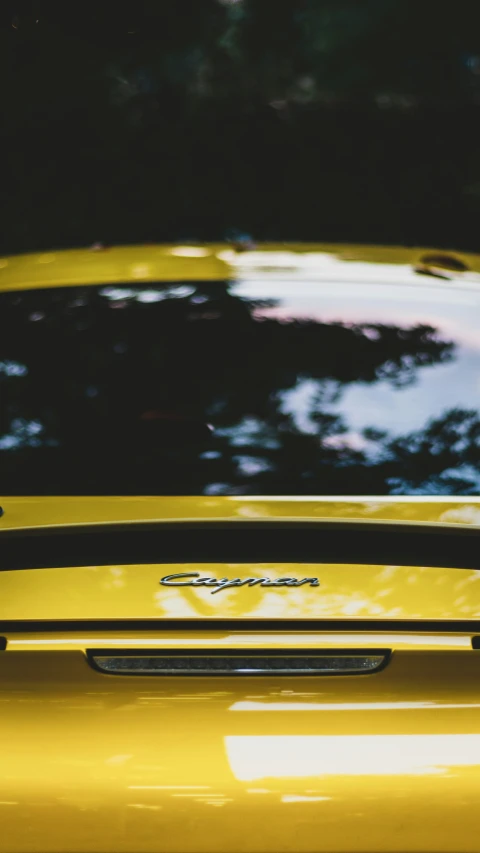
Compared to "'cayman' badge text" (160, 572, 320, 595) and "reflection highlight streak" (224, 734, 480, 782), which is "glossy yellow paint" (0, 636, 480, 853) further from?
"'cayman' badge text" (160, 572, 320, 595)

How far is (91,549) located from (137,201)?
978 cm

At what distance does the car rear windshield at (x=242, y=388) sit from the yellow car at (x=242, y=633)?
1 cm

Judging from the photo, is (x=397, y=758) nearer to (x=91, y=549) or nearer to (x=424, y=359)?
(x=91, y=549)

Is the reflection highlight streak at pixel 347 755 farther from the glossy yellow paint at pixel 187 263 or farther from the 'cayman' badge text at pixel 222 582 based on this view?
the glossy yellow paint at pixel 187 263

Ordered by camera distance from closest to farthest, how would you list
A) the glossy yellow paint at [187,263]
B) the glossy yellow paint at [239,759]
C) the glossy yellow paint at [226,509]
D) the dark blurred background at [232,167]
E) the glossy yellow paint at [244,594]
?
the glossy yellow paint at [239,759]
the glossy yellow paint at [244,594]
the glossy yellow paint at [226,509]
the glossy yellow paint at [187,263]
the dark blurred background at [232,167]

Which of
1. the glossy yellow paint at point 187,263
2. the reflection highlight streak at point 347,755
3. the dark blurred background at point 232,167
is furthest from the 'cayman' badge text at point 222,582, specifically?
the dark blurred background at point 232,167

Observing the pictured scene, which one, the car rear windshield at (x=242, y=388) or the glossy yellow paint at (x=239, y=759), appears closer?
the glossy yellow paint at (x=239, y=759)

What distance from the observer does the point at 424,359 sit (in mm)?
2801


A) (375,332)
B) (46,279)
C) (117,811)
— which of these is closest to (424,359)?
(375,332)

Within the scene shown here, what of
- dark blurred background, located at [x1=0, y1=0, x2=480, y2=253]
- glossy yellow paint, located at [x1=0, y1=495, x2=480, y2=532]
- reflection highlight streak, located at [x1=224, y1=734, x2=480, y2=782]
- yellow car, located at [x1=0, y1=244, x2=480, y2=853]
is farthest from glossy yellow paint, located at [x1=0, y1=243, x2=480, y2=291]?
dark blurred background, located at [x1=0, y1=0, x2=480, y2=253]

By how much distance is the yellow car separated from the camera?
6.00ft

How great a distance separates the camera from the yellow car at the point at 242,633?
A: 72.0 inches

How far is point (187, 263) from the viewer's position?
3.12 metres

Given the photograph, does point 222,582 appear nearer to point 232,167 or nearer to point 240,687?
point 240,687
